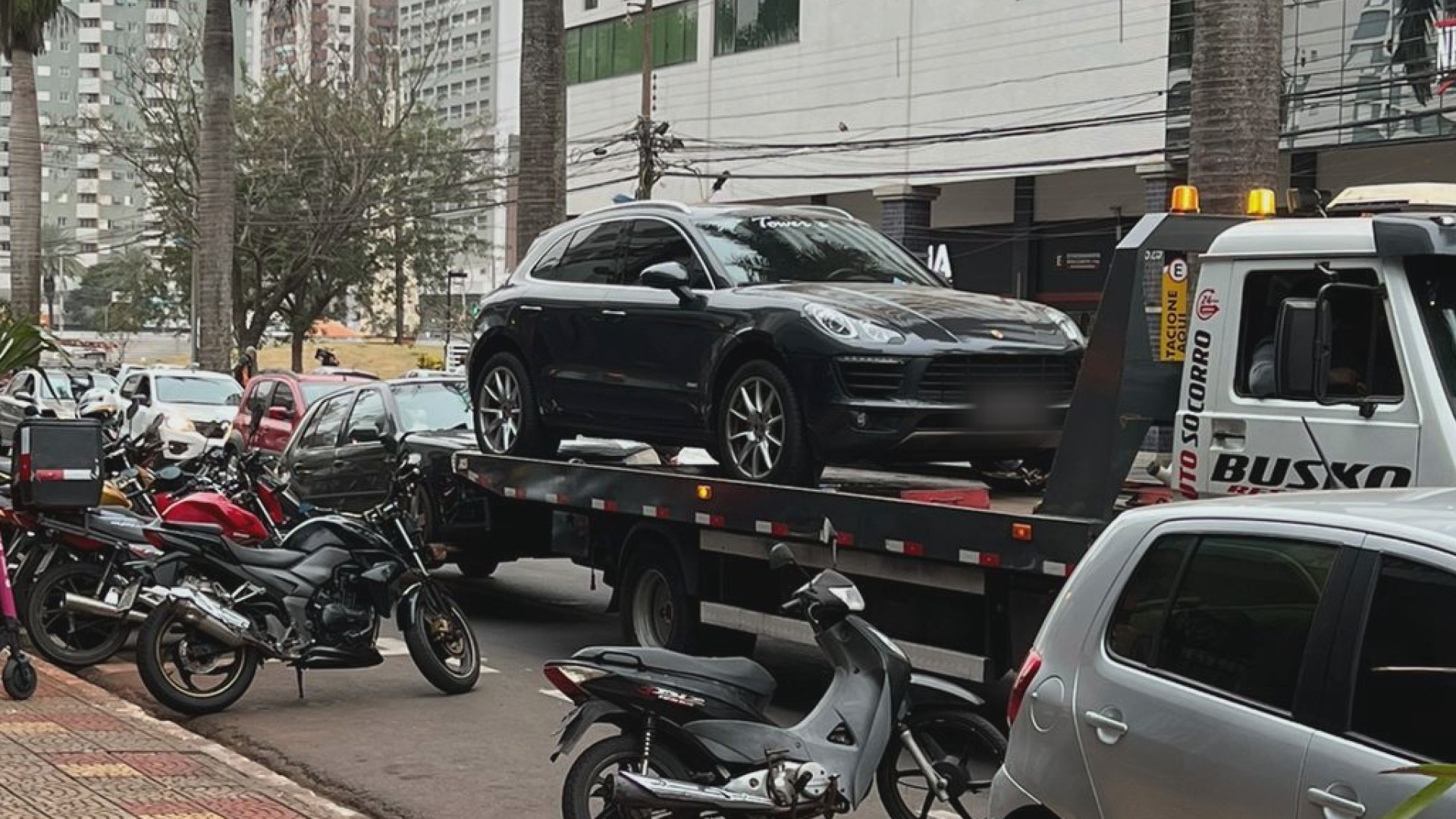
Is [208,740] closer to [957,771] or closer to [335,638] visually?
[335,638]

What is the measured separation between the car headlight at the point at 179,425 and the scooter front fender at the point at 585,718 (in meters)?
18.8

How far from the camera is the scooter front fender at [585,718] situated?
6062 mm

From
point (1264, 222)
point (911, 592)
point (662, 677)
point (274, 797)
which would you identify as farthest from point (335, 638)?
point (1264, 222)

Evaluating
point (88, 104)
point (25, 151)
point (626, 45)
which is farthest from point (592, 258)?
point (88, 104)

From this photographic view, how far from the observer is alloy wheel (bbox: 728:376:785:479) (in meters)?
9.46

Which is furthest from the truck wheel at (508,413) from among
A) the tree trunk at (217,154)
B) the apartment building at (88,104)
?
the apartment building at (88,104)

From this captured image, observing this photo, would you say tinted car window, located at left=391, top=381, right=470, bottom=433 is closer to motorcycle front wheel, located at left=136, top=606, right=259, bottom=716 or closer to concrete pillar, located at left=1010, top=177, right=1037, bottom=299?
motorcycle front wheel, located at left=136, top=606, right=259, bottom=716

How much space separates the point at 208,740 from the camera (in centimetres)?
873

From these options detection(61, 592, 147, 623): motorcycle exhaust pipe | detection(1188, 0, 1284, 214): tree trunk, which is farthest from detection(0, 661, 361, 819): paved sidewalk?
detection(1188, 0, 1284, 214): tree trunk

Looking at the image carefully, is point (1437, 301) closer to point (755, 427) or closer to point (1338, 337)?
point (1338, 337)

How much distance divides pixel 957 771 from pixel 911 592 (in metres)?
2.17

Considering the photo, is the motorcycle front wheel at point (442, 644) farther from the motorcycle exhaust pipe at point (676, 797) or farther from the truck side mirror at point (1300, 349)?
the truck side mirror at point (1300, 349)

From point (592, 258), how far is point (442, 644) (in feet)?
9.64

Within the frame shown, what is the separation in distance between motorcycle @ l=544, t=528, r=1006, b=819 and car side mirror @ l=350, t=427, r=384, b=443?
9071 millimetres
